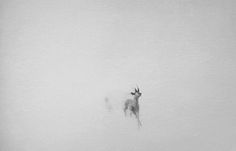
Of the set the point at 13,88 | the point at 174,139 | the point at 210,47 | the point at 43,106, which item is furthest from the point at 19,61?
the point at 210,47

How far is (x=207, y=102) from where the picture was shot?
2.16 meters

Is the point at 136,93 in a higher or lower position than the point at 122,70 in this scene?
lower

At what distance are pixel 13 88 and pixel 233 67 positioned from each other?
150 centimetres

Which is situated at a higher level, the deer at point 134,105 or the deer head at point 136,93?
the deer head at point 136,93

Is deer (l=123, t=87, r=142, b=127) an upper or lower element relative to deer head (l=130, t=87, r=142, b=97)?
lower

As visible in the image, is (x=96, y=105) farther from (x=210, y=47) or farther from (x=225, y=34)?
(x=225, y=34)

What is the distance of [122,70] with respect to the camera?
2158mm

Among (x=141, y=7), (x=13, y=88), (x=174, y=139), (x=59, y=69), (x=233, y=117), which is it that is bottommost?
(x=174, y=139)

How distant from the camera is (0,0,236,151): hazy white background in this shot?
2098 millimetres

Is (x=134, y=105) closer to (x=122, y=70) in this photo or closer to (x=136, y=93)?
(x=136, y=93)

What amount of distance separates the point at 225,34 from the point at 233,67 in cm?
23

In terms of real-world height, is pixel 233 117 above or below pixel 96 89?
below

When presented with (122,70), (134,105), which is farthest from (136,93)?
(122,70)

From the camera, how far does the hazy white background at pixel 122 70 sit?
2098mm
